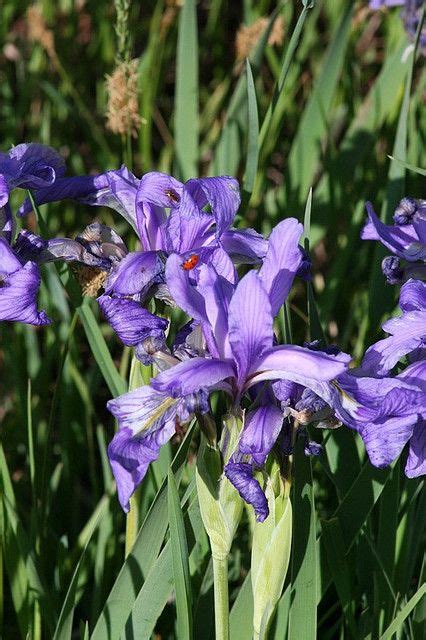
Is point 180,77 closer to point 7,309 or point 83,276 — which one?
point 83,276

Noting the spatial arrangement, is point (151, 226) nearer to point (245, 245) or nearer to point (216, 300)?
point (245, 245)

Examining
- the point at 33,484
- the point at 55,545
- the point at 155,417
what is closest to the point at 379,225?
the point at 155,417

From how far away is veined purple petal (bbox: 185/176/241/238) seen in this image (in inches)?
45.8

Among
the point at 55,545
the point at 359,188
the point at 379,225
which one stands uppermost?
the point at 379,225

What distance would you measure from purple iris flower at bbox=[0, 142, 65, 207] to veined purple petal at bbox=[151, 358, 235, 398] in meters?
0.44

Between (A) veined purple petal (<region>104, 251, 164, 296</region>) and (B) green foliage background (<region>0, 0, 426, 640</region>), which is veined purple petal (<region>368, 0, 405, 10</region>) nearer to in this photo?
(B) green foliage background (<region>0, 0, 426, 640</region>)

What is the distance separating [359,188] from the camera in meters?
2.34

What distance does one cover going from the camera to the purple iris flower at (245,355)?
3.35 ft

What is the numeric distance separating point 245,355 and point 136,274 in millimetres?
228

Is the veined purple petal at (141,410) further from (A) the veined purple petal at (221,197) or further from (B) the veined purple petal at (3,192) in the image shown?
(B) the veined purple petal at (3,192)

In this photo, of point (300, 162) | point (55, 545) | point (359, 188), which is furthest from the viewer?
point (359, 188)

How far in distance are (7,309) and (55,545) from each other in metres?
0.73

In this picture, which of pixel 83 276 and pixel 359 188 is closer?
pixel 83 276

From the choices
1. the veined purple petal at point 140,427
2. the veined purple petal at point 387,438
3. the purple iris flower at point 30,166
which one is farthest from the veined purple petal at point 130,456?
the purple iris flower at point 30,166
